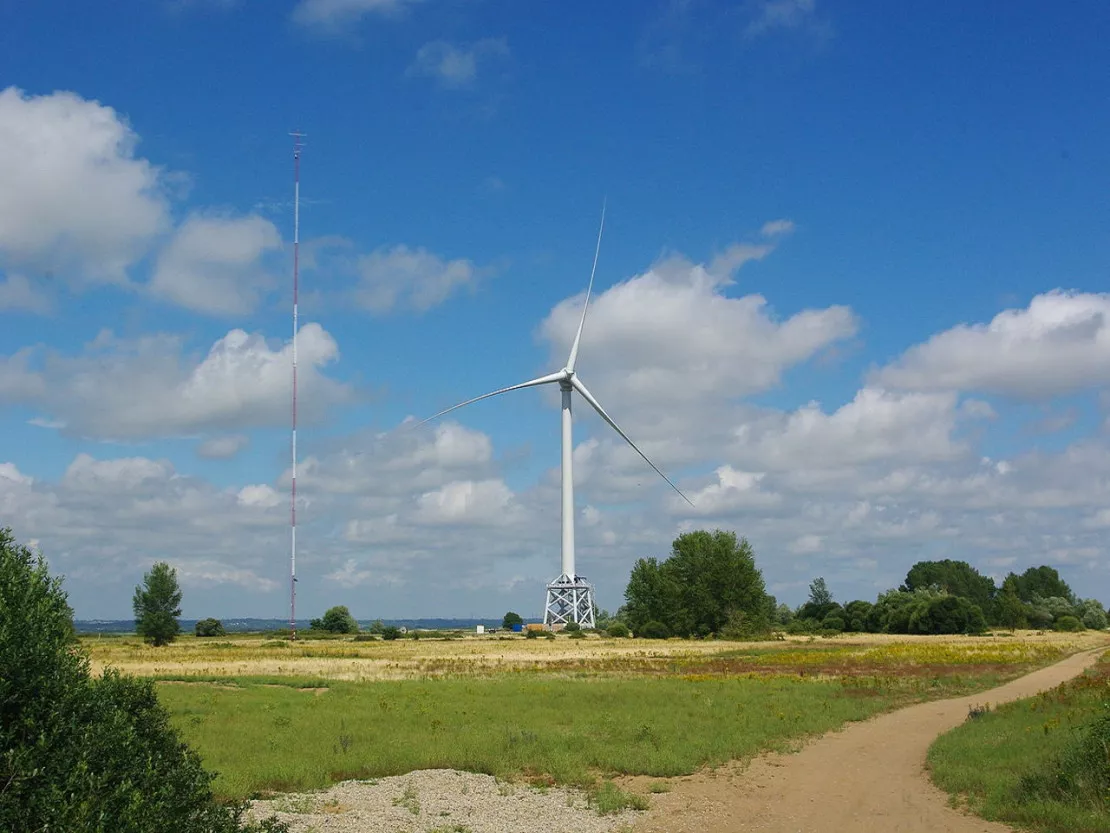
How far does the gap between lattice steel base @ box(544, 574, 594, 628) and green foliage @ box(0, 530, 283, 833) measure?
440 feet

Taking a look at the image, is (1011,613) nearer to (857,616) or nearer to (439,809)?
A: (857,616)

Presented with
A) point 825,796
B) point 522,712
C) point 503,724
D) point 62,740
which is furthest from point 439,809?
point 522,712

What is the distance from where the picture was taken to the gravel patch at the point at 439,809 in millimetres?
17141

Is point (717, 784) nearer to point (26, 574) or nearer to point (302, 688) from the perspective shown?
point (26, 574)

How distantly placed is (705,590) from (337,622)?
73.9 meters

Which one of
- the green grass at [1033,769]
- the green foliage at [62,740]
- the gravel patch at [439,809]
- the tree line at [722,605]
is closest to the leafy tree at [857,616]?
the tree line at [722,605]

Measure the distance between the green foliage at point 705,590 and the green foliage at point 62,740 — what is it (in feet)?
413

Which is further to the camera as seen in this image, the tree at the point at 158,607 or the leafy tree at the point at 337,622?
the leafy tree at the point at 337,622

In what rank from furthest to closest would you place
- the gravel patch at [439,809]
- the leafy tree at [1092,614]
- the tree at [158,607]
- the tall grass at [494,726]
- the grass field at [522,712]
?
1. the leafy tree at [1092,614]
2. the tree at [158,607]
3. the grass field at [522,712]
4. the tall grass at [494,726]
5. the gravel patch at [439,809]

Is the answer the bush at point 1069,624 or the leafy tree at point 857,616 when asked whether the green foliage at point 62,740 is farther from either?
the bush at point 1069,624

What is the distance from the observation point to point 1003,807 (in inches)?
687

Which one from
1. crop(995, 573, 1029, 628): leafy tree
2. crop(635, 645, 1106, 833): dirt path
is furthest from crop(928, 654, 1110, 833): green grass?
crop(995, 573, 1029, 628): leafy tree

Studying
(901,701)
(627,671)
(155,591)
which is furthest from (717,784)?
(155,591)

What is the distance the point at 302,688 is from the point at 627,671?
2134 cm
